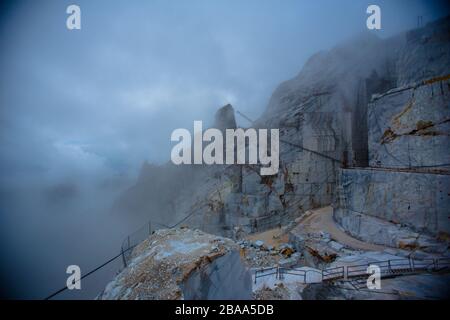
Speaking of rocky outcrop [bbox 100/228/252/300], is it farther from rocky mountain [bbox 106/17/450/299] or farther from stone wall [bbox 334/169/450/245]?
stone wall [bbox 334/169/450/245]

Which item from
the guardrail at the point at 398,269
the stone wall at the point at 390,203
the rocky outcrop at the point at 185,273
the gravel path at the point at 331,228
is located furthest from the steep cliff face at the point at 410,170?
the rocky outcrop at the point at 185,273

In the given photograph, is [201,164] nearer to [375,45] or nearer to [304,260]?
[304,260]

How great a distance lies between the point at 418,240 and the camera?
8.02 meters

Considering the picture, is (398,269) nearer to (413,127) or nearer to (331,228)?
(331,228)

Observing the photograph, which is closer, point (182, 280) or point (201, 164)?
point (182, 280)

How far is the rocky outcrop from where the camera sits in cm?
334

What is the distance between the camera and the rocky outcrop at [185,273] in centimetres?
334

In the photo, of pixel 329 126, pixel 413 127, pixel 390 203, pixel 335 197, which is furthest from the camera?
pixel 329 126

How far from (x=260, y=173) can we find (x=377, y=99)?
39.8ft

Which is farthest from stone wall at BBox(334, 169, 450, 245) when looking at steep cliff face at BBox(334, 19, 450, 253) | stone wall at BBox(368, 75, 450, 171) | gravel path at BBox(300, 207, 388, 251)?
stone wall at BBox(368, 75, 450, 171)

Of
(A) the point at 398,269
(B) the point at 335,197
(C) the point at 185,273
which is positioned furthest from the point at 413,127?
(C) the point at 185,273

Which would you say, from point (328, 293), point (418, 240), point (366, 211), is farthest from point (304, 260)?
point (328, 293)

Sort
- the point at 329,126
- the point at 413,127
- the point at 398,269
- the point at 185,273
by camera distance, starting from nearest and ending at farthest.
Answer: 1. the point at 185,273
2. the point at 398,269
3. the point at 413,127
4. the point at 329,126

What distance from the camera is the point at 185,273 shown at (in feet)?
11.5
